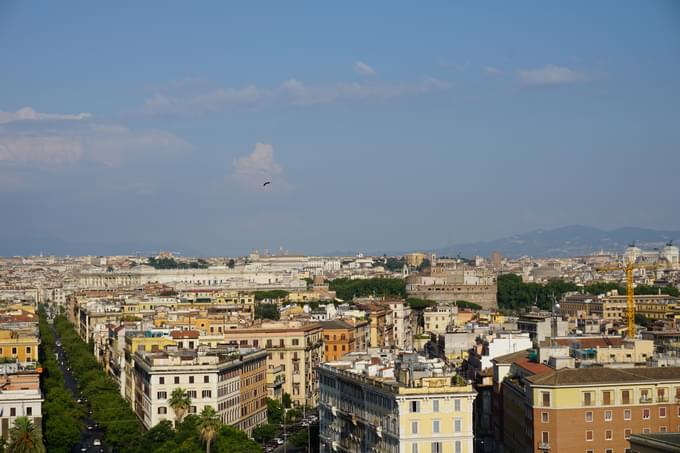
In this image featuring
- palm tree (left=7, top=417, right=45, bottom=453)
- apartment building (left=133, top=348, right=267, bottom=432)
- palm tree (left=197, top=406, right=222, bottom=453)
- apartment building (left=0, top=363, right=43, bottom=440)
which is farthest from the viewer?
apartment building (left=133, top=348, right=267, bottom=432)

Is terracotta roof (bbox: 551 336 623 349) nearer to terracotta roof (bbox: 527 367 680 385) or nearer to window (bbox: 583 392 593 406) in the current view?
terracotta roof (bbox: 527 367 680 385)

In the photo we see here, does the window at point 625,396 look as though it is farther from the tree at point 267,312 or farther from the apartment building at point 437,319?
the tree at point 267,312

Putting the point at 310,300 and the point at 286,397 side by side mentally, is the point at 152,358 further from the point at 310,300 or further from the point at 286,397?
the point at 310,300

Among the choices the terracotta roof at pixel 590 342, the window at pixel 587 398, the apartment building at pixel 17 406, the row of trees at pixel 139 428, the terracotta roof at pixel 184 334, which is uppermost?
the terracotta roof at pixel 590 342

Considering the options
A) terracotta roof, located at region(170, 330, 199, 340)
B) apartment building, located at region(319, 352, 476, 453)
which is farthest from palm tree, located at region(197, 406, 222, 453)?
terracotta roof, located at region(170, 330, 199, 340)

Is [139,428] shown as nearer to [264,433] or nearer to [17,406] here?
[264,433]

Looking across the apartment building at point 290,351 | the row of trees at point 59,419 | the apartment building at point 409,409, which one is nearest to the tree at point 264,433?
the row of trees at point 59,419

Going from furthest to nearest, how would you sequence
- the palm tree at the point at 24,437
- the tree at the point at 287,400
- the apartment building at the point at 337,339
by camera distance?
the apartment building at the point at 337,339
the tree at the point at 287,400
the palm tree at the point at 24,437
